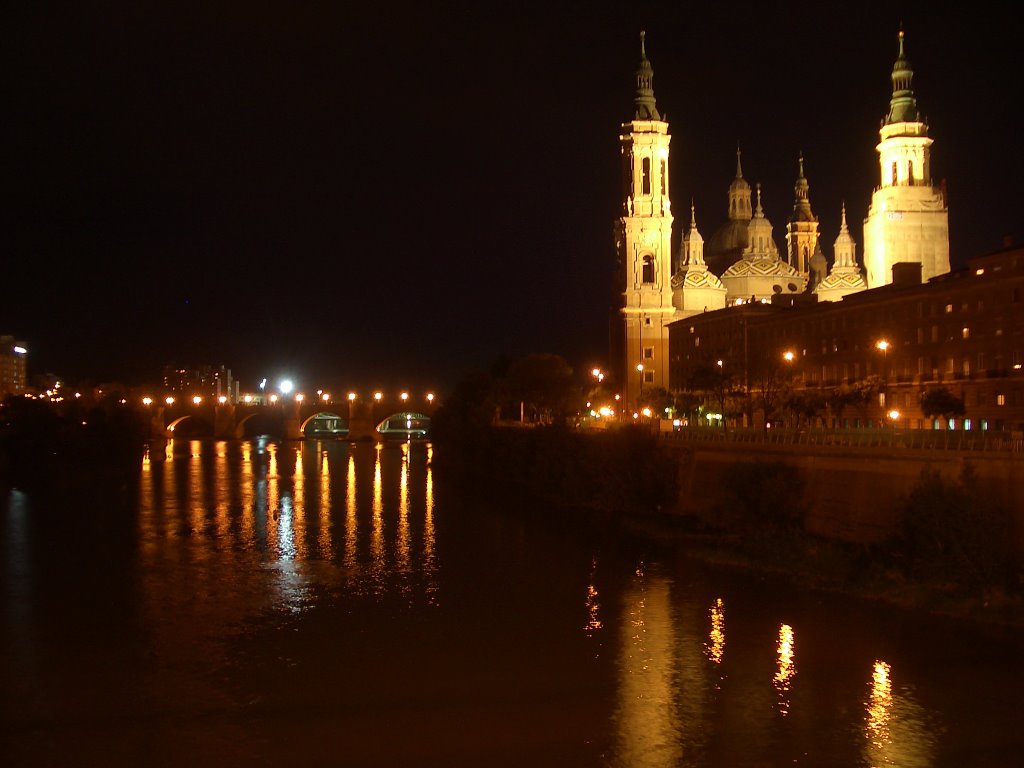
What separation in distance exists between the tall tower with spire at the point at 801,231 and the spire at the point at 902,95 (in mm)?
19726

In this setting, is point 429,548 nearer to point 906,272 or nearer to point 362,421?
point 906,272

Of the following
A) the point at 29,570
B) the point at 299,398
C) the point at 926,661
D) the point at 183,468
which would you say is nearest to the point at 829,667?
the point at 926,661

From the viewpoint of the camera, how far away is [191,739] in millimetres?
16859

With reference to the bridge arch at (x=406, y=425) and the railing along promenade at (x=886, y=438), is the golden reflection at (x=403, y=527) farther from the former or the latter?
the bridge arch at (x=406, y=425)

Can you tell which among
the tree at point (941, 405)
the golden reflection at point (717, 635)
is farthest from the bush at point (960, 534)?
the tree at point (941, 405)

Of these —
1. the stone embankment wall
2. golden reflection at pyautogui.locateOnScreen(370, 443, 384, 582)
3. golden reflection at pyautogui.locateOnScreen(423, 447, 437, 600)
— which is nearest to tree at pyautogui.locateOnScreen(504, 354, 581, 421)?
Answer: golden reflection at pyautogui.locateOnScreen(370, 443, 384, 582)

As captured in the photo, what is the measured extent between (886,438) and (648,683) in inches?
626

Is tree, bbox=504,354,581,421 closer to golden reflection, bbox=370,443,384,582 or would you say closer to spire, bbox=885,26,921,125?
golden reflection, bbox=370,443,384,582

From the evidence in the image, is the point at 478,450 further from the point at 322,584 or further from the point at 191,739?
the point at 191,739

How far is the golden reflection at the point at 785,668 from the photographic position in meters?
18.7

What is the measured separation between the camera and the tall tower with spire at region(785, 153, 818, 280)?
10169cm

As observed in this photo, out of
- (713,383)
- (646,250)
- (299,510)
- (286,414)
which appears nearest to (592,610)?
(299,510)

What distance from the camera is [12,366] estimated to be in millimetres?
169375

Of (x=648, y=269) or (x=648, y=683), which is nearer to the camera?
(x=648, y=683)
